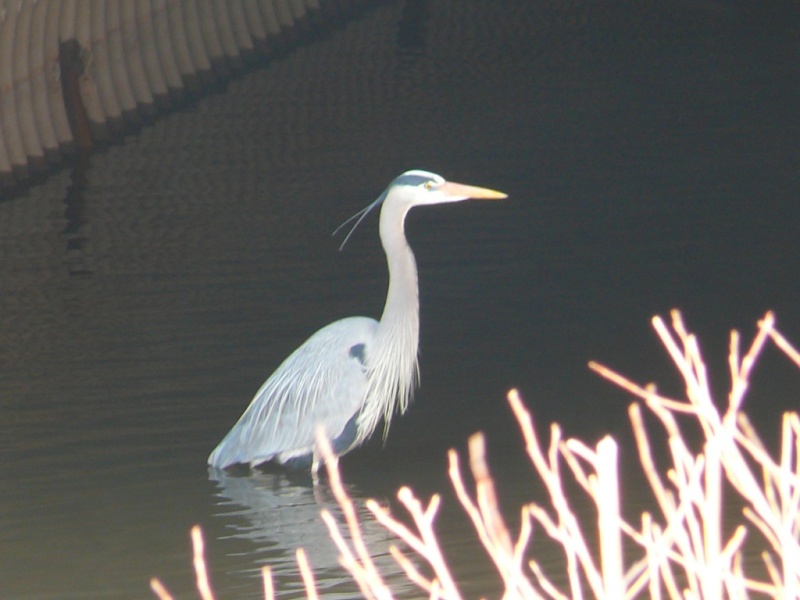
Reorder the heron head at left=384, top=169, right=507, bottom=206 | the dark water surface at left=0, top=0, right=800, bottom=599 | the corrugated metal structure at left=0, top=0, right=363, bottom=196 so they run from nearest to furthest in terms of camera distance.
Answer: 1. the dark water surface at left=0, top=0, right=800, bottom=599
2. the heron head at left=384, top=169, right=507, bottom=206
3. the corrugated metal structure at left=0, top=0, right=363, bottom=196

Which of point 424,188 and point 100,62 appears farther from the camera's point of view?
point 100,62

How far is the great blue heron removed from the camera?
605 cm

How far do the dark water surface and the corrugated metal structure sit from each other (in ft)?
1.59

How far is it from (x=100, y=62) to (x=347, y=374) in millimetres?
8781

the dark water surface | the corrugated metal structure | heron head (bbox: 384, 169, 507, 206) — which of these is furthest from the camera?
the corrugated metal structure

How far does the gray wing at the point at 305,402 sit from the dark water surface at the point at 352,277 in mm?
182

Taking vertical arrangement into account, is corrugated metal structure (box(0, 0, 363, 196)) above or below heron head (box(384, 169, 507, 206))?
above

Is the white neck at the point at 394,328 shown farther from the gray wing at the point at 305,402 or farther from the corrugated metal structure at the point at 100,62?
the corrugated metal structure at the point at 100,62

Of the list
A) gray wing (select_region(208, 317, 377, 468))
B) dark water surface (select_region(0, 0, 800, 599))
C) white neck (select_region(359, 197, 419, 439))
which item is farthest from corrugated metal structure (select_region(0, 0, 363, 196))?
white neck (select_region(359, 197, 419, 439))

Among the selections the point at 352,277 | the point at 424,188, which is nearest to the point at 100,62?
the point at 352,277

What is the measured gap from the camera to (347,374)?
609cm

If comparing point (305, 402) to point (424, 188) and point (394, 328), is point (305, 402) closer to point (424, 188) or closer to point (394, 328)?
point (394, 328)

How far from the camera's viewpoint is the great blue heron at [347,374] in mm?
6047

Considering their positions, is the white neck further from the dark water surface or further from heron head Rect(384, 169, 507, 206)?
the dark water surface
